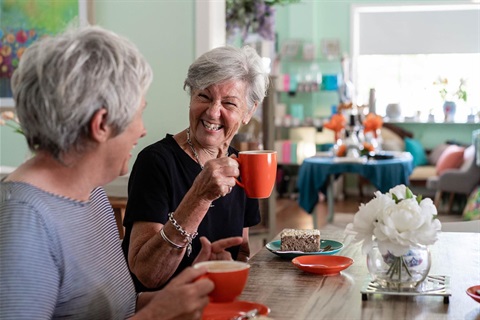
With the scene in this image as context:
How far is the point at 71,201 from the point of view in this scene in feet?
5.14

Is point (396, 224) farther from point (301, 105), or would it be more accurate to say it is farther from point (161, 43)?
point (301, 105)

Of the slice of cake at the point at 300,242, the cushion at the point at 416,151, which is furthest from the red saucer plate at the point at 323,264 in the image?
the cushion at the point at 416,151

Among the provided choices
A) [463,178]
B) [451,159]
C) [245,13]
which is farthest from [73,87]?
[451,159]

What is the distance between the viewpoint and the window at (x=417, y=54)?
983 centimetres

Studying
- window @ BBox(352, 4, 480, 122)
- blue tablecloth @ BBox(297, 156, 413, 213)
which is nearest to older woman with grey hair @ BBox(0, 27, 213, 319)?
blue tablecloth @ BBox(297, 156, 413, 213)

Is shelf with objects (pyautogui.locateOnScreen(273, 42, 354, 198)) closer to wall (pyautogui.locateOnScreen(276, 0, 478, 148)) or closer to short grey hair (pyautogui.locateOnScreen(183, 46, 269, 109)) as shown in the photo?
wall (pyautogui.locateOnScreen(276, 0, 478, 148))

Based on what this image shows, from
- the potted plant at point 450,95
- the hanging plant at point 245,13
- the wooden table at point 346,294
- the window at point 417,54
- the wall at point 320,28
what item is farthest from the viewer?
the wall at point 320,28

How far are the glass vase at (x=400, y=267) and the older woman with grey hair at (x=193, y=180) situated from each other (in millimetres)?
445

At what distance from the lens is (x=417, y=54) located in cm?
1012

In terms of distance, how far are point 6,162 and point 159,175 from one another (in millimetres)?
2101

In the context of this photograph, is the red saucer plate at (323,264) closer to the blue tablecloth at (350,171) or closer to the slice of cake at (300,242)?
the slice of cake at (300,242)

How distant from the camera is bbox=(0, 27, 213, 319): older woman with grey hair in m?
1.39

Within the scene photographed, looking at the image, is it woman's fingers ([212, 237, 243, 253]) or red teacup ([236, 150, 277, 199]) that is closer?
woman's fingers ([212, 237, 243, 253])

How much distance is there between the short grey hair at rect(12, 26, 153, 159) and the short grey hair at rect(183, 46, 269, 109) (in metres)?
0.87
